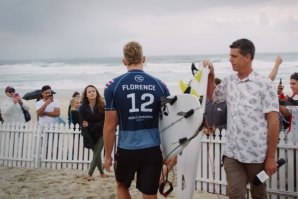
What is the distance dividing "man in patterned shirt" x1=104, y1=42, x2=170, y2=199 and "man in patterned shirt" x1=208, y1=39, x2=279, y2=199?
0.75 metres

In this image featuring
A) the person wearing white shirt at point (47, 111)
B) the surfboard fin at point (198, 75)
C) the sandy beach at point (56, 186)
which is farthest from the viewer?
the person wearing white shirt at point (47, 111)

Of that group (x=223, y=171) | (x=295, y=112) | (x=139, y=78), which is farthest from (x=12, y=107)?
(x=295, y=112)

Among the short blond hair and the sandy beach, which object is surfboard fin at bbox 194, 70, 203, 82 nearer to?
the short blond hair

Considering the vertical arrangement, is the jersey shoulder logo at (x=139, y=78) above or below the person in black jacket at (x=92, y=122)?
above

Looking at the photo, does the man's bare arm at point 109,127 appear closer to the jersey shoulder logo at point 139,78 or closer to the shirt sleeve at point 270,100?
the jersey shoulder logo at point 139,78

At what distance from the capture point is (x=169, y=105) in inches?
125

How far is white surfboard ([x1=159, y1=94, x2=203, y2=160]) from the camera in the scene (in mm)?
2988

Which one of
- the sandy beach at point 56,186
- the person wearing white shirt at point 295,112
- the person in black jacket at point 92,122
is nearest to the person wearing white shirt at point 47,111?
the sandy beach at point 56,186

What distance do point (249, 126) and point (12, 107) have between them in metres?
6.76

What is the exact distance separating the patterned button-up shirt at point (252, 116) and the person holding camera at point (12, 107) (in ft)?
20.8

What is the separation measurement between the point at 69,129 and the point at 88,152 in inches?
27.5

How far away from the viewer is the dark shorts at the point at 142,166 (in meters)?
3.02

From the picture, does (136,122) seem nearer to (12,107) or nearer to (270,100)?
(270,100)

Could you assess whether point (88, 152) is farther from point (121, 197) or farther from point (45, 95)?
point (121, 197)
